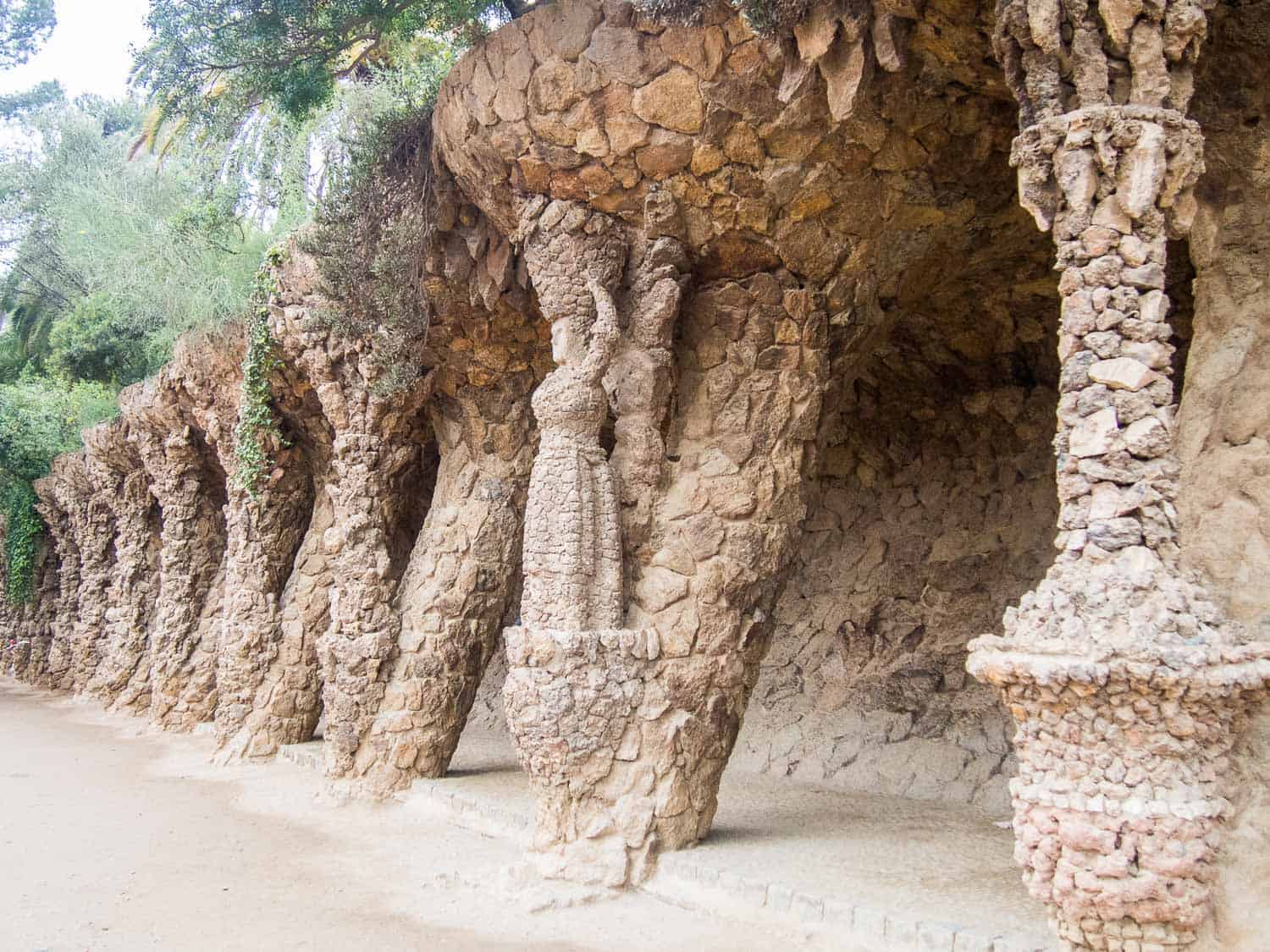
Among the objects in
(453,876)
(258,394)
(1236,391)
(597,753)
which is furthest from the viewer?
(258,394)

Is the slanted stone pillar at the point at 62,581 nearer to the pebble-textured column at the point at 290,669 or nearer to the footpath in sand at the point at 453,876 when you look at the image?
the pebble-textured column at the point at 290,669

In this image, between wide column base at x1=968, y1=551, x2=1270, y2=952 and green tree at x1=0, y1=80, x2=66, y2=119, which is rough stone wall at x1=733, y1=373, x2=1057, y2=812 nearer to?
wide column base at x1=968, y1=551, x2=1270, y2=952

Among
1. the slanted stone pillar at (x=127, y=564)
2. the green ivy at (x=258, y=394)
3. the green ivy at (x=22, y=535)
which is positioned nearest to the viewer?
the green ivy at (x=258, y=394)

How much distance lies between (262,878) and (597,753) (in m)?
2.21

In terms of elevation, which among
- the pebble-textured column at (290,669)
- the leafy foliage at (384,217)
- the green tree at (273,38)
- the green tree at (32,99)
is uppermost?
the green tree at (32,99)

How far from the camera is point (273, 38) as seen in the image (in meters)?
6.77

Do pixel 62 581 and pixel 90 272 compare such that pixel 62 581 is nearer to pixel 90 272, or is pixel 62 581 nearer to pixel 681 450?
pixel 90 272

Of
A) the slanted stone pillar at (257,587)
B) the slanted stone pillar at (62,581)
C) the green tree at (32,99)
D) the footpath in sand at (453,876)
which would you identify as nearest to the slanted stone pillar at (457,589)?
the footpath in sand at (453,876)

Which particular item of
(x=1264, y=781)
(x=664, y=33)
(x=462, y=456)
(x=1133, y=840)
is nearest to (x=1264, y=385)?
(x=1264, y=781)

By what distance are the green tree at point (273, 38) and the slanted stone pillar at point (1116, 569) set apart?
3.87 metres

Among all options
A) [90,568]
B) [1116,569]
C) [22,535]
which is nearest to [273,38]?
[1116,569]

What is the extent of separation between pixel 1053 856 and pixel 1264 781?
71 cm

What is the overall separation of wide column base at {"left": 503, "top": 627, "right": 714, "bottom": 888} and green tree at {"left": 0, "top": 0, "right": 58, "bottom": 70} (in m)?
17.3

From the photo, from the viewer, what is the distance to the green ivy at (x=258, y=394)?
9.32m
